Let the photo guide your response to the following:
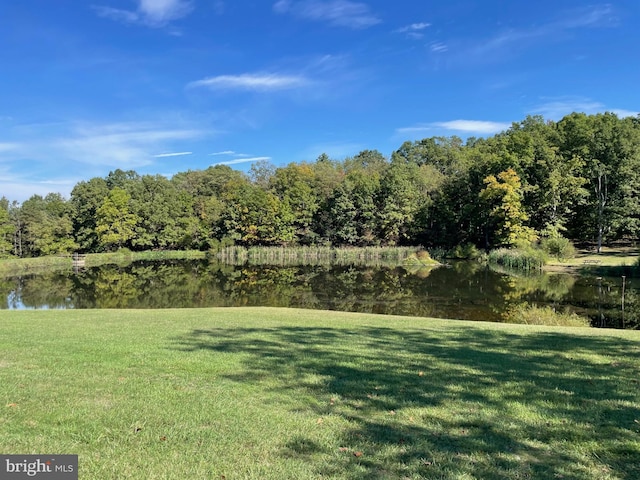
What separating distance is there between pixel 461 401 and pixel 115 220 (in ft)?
192

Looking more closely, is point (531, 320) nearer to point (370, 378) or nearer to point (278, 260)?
point (370, 378)

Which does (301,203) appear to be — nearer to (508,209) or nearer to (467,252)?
(467,252)

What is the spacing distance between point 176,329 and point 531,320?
11.8m

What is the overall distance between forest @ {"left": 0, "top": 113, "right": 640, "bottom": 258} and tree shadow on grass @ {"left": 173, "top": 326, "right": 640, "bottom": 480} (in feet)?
127

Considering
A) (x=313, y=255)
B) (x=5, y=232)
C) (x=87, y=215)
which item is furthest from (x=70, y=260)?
(x=313, y=255)

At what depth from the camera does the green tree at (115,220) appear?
5450cm

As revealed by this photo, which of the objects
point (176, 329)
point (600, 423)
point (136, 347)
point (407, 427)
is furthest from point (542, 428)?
point (176, 329)

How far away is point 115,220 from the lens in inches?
2184

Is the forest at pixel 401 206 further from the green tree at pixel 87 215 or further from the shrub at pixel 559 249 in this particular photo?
the shrub at pixel 559 249

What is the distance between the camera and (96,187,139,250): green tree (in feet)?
179

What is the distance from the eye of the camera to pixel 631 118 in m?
53.6

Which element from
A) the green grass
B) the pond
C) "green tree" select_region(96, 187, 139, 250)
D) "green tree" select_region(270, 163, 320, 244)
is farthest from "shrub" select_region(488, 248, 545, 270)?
"green tree" select_region(96, 187, 139, 250)

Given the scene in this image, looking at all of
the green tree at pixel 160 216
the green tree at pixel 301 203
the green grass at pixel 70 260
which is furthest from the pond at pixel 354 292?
the green tree at pixel 301 203

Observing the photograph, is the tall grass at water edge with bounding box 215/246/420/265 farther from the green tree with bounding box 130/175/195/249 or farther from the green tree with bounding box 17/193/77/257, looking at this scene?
the green tree with bounding box 17/193/77/257
